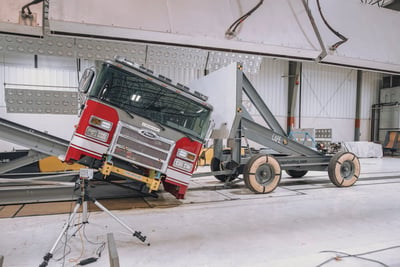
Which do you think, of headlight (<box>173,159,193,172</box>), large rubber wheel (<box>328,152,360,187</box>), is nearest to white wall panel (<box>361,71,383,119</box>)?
large rubber wheel (<box>328,152,360,187</box>)

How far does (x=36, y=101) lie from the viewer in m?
6.67

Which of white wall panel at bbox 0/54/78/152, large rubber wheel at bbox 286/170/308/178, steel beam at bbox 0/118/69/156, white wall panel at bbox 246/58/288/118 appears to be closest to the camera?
steel beam at bbox 0/118/69/156

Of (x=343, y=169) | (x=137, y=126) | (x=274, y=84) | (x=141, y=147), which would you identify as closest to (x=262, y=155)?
(x=343, y=169)

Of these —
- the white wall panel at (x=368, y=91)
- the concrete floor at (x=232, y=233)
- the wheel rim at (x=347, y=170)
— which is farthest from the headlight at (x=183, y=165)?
the white wall panel at (x=368, y=91)

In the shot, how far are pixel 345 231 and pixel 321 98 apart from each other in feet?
47.2

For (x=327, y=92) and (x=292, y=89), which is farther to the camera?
(x=327, y=92)

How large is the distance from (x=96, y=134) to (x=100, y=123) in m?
0.16

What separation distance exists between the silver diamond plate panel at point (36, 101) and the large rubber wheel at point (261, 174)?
5.53 metres

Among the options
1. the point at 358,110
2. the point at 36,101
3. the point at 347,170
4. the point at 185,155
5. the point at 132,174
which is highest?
the point at 358,110

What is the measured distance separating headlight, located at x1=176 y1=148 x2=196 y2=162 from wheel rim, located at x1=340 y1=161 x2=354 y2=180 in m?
4.02

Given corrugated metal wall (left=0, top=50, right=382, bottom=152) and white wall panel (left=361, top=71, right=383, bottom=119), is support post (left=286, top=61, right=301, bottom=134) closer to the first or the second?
corrugated metal wall (left=0, top=50, right=382, bottom=152)

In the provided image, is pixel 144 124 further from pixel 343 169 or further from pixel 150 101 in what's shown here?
pixel 343 169

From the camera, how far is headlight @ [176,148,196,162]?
12.8 feet

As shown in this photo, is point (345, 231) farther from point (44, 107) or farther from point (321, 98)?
point (321, 98)
